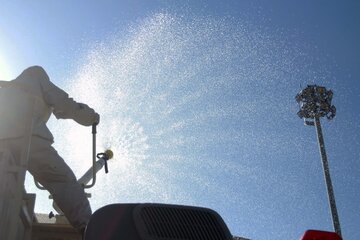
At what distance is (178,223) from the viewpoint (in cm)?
263

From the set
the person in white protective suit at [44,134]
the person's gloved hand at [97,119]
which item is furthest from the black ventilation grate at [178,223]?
the person's gloved hand at [97,119]

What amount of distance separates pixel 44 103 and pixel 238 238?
275 centimetres

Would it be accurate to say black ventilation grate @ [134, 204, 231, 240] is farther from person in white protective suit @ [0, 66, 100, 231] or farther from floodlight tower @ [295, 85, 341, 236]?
floodlight tower @ [295, 85, 341, 236]

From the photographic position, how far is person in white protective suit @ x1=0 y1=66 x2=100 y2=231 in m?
4.57

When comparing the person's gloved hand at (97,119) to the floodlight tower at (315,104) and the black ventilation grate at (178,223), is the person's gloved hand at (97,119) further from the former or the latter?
the floodlight tower at (315,104)

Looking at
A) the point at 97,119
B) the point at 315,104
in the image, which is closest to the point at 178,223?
the point at 97,119

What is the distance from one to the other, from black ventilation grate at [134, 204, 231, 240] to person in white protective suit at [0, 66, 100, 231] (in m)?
1.87

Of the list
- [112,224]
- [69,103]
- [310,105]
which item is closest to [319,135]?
[310,105]

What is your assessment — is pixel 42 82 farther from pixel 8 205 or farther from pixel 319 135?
pixel 319 135

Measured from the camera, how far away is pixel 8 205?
11.6 feet

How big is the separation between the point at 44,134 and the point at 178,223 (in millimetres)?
2734

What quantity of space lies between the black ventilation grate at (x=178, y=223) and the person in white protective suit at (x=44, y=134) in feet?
6.13

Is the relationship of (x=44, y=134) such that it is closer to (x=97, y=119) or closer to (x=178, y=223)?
(x=97, y=119)

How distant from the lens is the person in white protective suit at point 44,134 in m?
4.57
